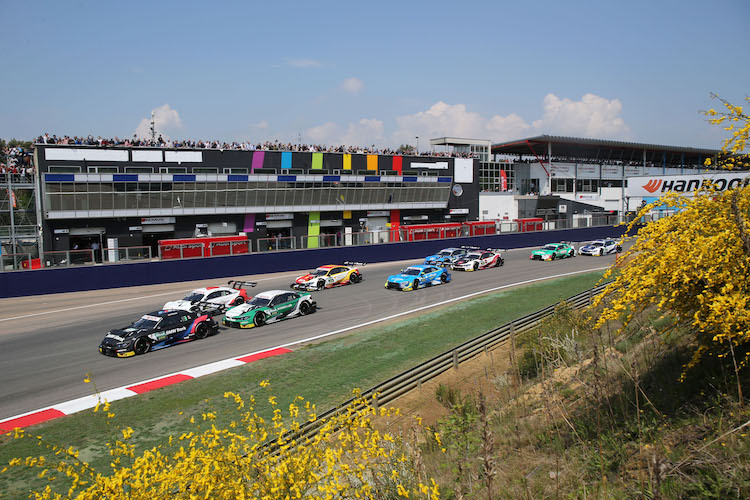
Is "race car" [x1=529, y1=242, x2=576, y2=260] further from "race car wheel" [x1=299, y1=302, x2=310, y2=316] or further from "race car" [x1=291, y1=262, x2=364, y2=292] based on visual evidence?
"race car wheel" [x1=299, y1=302, x2=310, y2=316]

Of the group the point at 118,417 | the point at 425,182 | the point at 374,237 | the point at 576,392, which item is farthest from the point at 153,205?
the point at 576,392

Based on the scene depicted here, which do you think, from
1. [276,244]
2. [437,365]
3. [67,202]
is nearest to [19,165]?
[67,202]

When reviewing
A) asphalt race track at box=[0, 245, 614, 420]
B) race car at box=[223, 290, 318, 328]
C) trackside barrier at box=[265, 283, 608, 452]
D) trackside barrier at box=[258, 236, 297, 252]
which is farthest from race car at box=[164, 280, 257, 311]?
trackside barrier at box=[265, 283, 608, 452]

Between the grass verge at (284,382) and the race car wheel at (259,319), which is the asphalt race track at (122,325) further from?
the grass verge at (284,382)

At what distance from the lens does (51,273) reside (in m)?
29.9

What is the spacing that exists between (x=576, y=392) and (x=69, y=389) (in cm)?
1432

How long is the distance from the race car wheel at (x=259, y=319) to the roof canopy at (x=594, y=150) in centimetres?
5957

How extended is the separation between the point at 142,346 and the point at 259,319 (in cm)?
524

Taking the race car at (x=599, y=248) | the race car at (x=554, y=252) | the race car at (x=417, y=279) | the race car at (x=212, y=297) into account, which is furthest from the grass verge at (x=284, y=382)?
the race car at (x=599, y=248)

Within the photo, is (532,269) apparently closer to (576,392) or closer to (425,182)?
(425,182)

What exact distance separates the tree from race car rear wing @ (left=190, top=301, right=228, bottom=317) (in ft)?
65.4

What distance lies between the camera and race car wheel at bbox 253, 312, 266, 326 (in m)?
22.3

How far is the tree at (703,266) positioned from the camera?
6.72 meters

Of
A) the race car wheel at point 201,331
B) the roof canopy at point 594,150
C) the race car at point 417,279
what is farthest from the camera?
the roof canopy at point 594,150
